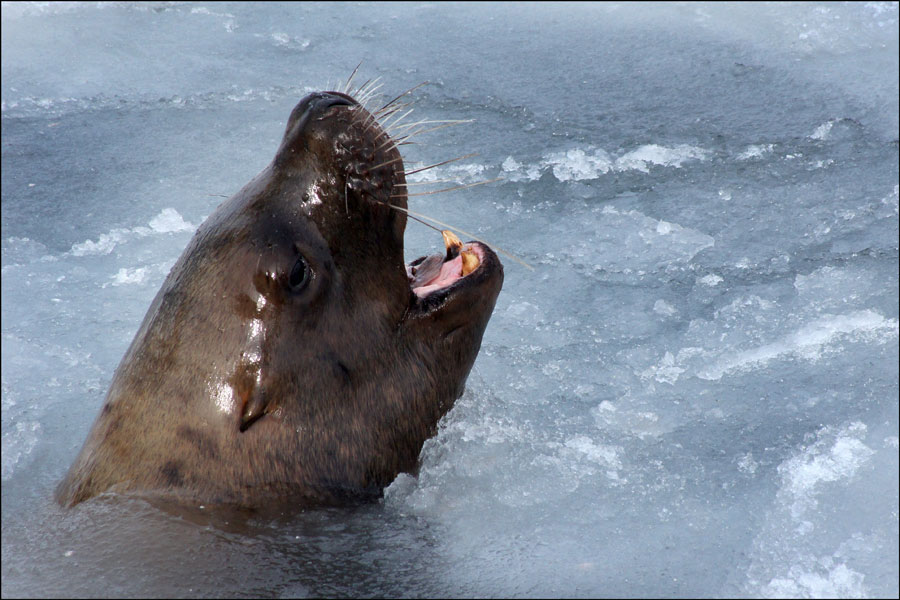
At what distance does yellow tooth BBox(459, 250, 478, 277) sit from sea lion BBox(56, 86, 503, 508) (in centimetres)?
10

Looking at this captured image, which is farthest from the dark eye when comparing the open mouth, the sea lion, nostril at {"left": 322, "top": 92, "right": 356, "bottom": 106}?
nostril at {"left": 322, "top": 92, "right": 356, "bottom": 106}

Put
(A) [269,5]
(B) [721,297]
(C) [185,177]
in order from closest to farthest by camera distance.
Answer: (B) [721,297]
(C) [185,177]
(A) [269,5]

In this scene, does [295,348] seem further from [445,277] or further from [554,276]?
[554,276]

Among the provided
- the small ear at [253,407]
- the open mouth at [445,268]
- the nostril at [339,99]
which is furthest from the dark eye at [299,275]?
the nostril at [339,99]

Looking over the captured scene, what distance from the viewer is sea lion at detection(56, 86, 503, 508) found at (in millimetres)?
3145

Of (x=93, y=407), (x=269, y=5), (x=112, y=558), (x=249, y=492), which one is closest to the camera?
(x=112, y=558)

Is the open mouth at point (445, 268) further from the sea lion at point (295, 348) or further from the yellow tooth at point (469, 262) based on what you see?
the sea lion at point (295, 348)

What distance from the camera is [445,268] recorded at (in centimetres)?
385

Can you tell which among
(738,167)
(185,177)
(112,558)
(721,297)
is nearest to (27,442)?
(112,558)

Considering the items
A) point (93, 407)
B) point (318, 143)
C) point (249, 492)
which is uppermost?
point (318, 143)

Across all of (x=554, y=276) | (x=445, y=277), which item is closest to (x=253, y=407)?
(x=445, y=277)

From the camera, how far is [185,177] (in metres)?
6.00

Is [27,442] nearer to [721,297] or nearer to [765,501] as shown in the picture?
[765,501]

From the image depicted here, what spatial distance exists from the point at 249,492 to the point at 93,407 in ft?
4.19
